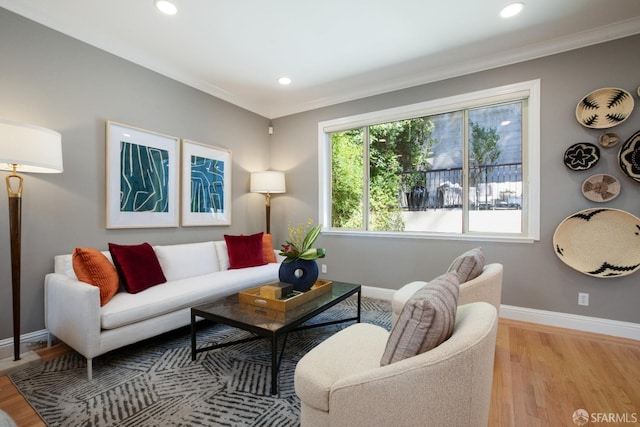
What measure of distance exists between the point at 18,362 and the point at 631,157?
4942 mm

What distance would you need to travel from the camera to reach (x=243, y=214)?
4168 millimetres

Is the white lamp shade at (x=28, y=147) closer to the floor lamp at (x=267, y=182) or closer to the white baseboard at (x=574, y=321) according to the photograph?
the floor lamp at (x=267, y=182)

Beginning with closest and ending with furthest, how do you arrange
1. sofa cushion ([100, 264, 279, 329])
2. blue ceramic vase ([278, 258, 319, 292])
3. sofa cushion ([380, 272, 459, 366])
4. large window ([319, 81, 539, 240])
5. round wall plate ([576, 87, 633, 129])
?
sofa cushion ([380, 272, 459, 366])
sofa cushion ([100, 264, 279, 329])
blue ceramic vase ([278, 258, 319, 292])
round wall plate ([576, 87, 633, 129])
large window ([319, 81, 539, 240])

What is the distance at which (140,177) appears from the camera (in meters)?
2.97

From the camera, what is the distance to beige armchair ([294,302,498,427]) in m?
0.85

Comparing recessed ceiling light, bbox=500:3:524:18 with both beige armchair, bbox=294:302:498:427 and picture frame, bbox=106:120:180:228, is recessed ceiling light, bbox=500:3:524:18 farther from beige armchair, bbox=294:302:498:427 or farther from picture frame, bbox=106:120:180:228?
picture frame, bbox=106:120:180:228

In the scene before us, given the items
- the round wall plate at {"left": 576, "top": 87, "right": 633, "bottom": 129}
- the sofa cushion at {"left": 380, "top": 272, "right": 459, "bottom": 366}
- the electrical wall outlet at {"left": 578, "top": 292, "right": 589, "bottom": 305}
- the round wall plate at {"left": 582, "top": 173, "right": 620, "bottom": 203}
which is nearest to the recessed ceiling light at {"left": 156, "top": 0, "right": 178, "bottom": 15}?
the sofa cushion at {"left": 380, "top": 272, "right": 459, "bottom": 366}

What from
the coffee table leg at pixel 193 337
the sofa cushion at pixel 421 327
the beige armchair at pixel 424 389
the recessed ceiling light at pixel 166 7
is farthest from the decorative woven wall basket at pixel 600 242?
the recessed ceiling light at pixel 166 7

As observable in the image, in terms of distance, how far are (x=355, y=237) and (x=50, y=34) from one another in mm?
3569

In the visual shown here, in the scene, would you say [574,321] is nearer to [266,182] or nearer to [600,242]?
[600,242]

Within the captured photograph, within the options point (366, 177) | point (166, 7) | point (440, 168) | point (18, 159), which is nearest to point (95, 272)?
point (18, 159)

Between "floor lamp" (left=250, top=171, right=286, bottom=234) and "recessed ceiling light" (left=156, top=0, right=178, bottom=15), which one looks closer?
"recessed ceiling light" (left=156, top=0, right=178, bottom=15)

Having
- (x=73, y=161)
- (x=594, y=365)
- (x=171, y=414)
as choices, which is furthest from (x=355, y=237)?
(x=73, y=161)

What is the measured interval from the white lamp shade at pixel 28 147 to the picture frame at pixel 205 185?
4.59 ft
